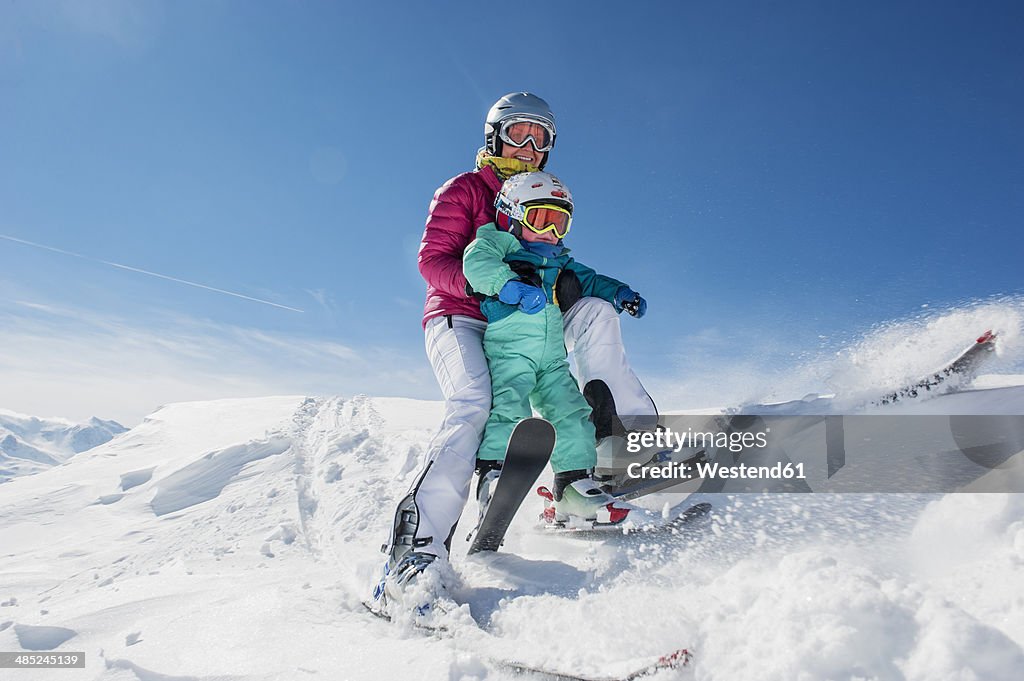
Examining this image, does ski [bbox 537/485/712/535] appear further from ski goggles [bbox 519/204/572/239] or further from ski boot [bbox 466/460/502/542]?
ski goggles [bbox 519/204/572/239]

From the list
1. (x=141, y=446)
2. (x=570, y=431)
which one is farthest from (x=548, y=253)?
(x=141, y=446)

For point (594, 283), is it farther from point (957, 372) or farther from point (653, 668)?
point (653, 668)

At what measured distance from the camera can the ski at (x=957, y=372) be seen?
3.08 meters

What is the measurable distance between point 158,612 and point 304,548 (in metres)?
1.17

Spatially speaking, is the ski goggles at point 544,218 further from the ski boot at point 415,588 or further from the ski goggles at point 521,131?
the ski boot at point 415,588

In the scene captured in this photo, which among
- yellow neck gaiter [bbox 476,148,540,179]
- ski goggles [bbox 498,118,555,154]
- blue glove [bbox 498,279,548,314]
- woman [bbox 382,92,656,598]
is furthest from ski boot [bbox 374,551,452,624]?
ski goggles [bbox 498,118,555,154]

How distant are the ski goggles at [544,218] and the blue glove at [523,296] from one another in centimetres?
46

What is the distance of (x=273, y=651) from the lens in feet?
5.46

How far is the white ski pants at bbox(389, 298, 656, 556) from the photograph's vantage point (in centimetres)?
239

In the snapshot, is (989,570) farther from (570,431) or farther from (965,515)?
(570,431)

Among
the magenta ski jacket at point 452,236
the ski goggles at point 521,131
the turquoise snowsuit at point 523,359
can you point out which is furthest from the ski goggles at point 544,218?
the ski goggles at point 521,131

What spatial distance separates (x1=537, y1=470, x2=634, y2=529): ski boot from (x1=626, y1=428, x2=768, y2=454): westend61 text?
306 millimetres

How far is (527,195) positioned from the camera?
9.68 feet

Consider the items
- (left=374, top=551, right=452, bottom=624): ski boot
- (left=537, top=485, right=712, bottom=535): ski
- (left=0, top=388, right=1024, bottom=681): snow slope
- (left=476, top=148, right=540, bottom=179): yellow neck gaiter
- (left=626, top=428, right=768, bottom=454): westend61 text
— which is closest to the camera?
(left=0, top=388, right=1024, bottom=681): snow slope
